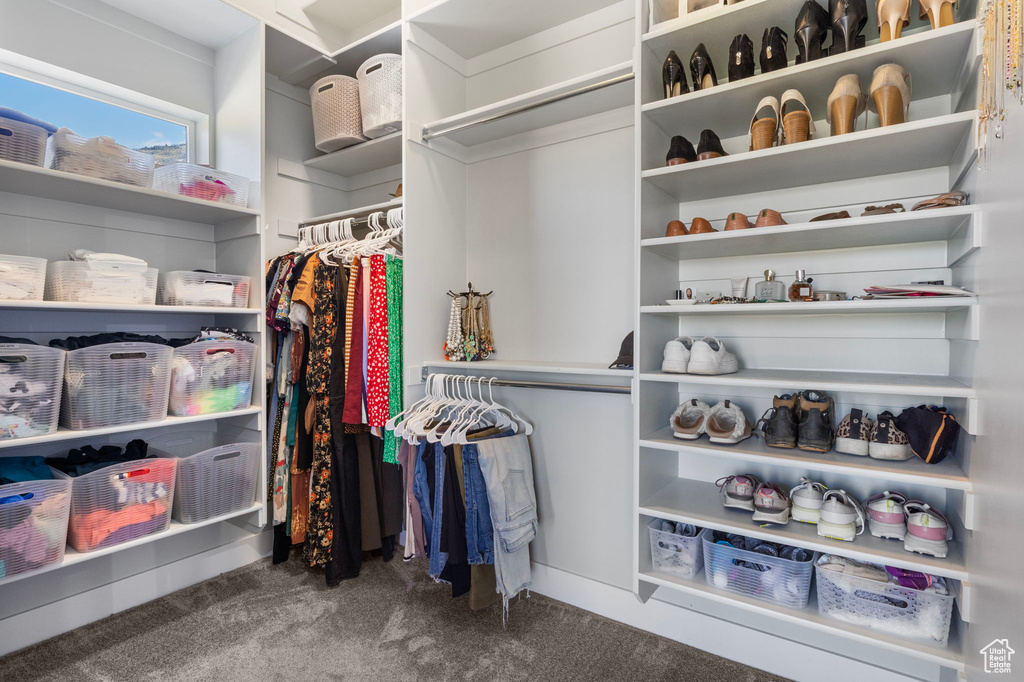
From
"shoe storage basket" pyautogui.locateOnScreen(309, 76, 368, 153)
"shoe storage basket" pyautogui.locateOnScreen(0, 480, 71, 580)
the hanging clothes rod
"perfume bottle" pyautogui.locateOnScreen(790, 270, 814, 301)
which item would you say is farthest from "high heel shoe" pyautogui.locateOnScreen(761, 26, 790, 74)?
"shoe storage basket" pyautogui.locateOnScreen(0, 480, 71, 580)

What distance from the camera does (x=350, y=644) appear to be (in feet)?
6.59

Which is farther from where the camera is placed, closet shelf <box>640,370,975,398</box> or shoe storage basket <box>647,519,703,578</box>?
shoe storage basket <box>647,519,703,578</box>

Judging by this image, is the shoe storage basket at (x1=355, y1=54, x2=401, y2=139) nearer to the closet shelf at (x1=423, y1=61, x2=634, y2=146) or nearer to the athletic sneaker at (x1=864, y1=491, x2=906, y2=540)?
the closet shelf at (x1=423, y1=61, x2=634, y2=146)

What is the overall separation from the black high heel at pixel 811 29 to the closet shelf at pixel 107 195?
2218mm

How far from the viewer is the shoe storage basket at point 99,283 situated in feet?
6.13

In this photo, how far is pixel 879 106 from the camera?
1457 mm

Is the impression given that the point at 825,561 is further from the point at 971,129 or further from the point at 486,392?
the point at 486,392

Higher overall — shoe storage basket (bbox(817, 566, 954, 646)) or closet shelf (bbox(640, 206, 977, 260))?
closet shelf (bbox(640, 206, 977, 260))

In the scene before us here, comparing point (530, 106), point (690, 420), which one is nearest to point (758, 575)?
point (690, 420)

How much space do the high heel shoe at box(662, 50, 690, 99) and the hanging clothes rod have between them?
0.39ft

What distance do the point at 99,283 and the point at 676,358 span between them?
2.14m

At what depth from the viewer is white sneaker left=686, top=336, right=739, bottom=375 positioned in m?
1.73

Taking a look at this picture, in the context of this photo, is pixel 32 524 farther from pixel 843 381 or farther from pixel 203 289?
pixel 843 381

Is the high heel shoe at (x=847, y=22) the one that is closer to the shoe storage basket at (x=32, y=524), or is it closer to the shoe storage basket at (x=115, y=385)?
the shoe storage basket at (x=115, y=385)
